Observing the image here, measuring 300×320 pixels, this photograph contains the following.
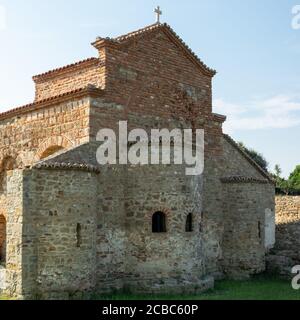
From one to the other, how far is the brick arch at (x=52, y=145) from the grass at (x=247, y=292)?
4.51 meters

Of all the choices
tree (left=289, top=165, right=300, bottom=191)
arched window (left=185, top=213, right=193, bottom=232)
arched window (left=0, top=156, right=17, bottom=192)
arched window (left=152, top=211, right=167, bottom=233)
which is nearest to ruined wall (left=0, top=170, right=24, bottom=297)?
arched window (left=152, top=211, right=167, bottom=233)

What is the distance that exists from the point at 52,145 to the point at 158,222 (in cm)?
398

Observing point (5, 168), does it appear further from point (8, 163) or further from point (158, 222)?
point (158, 222)

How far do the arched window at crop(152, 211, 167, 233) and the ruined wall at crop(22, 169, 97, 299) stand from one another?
6.80 feet

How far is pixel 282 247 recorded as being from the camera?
18.5 meters

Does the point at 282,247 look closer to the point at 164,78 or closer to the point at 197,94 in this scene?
the point at 197,94

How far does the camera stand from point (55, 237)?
11391mm

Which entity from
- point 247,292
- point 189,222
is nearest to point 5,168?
point 189,222

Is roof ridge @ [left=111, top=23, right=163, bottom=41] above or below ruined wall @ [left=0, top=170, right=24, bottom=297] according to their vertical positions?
above

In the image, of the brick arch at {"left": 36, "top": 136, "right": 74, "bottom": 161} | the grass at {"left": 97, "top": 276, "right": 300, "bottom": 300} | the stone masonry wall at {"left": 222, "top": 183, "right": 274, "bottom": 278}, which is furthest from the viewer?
the stone masonry wall at {"left": 222, "top": 183, "right": 274, "bottom": 278}

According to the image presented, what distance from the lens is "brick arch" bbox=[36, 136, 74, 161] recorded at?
13.8 metres

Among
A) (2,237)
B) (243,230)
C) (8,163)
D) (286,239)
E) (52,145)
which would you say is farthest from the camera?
(286,239)

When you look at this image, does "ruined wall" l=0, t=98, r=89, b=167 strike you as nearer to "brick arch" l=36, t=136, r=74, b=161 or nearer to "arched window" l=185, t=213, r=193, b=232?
"brick arch" l=36, t=136, r=74, b=161
